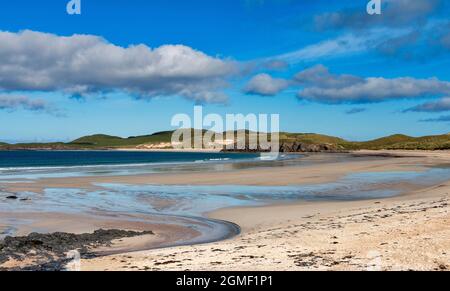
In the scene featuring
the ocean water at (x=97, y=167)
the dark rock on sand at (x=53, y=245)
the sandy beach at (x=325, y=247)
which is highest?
the sandy beach at (x=325, y=247)

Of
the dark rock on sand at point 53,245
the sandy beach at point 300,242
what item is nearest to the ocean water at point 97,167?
the dark rock on sand at point 53,245

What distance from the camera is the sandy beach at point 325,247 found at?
10594 mm

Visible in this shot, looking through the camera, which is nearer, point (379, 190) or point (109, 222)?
point (109, 222)

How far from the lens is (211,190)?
1308 inches

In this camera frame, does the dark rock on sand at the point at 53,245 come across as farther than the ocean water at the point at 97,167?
No

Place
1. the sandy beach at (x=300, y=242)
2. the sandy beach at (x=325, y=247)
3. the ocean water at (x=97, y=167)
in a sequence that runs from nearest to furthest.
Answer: the sandy beach at (x=325, y=247) → the sandy beach at (x=300, y=242) → the ocean water at (x=97, y=167)

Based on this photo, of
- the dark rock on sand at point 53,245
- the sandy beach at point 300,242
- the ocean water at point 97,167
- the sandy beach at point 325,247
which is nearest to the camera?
the sandy beach at point 325,247

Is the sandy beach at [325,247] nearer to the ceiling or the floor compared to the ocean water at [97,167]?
nearer to the ceiling

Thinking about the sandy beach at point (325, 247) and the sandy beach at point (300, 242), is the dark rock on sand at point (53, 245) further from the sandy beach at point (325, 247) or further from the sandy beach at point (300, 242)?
the sandy beach at point (325, 247)

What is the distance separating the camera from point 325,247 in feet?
41.3

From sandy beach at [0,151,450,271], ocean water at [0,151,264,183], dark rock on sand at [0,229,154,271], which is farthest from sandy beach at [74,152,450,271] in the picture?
ocean water at [0,151,264,183]

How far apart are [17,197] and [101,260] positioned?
20.1m
